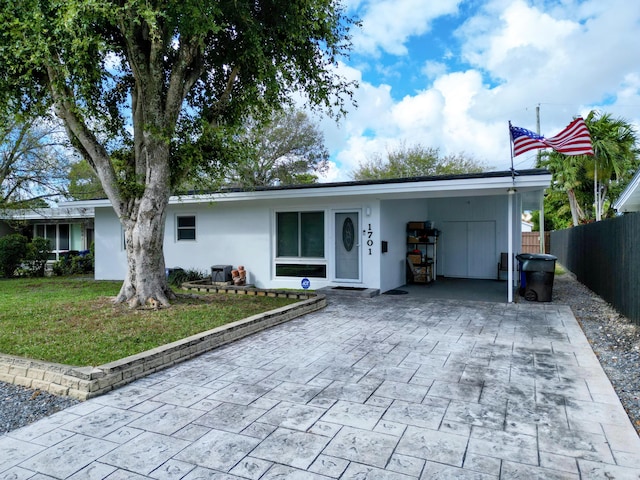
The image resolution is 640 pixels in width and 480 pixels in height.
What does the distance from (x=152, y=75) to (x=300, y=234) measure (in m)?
4.93

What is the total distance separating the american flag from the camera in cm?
755

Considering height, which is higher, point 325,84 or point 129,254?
point 325,84

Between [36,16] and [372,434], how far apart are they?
20.6 ft

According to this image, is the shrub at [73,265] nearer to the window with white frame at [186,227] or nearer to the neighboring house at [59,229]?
the neighboring house at [59,229]

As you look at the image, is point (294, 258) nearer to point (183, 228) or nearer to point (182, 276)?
point (182, 276)

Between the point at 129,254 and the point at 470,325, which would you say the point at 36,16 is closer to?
the point at 129,254

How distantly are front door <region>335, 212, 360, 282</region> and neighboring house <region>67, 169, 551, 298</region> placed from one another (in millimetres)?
24

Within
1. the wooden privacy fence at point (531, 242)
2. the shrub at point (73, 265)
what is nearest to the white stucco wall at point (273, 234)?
the shrub at point (73, 265)

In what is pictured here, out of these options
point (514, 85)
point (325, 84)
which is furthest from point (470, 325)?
point (514, 85)

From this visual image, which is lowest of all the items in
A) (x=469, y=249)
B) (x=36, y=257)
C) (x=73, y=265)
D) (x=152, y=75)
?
(x=73, y=265)

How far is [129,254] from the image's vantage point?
23.1 feet

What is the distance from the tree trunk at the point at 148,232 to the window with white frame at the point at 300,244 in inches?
151

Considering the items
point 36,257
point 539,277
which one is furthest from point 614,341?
point 36,257

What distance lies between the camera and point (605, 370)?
13.6 feet
